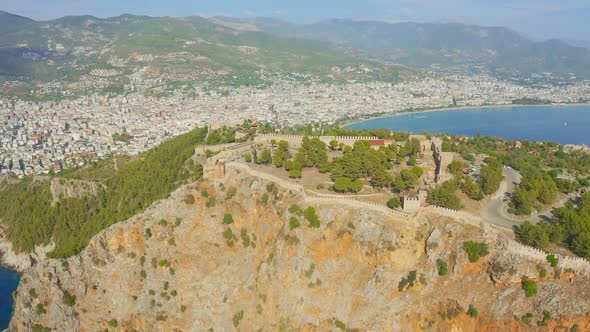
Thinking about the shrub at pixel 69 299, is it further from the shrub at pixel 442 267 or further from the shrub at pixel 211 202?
the shrub at pixel 442 267

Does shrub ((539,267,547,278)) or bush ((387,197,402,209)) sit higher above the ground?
bush ((387,197,402,209))

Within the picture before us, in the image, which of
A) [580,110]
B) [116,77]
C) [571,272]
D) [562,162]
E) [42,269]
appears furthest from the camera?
[116,77]

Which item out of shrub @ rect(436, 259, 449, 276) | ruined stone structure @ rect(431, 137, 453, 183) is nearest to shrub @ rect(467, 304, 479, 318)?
shrub @ rect(436, 259, 449, 276)

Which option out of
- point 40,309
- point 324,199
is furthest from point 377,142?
point 40,309

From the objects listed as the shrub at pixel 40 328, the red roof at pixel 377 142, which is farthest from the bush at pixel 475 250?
the shrub at pixel 40 328

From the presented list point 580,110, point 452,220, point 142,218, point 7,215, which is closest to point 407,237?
point 452,220

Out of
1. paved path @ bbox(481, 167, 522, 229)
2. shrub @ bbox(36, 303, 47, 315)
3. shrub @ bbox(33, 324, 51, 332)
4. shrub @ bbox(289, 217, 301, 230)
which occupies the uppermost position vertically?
paved path @ bbox(481, 167, 522, 229)

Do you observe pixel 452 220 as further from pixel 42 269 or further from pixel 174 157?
pixel 174 157

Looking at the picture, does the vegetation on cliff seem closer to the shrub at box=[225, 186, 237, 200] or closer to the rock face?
the shrub at box=[225, 186, 237, 200]
